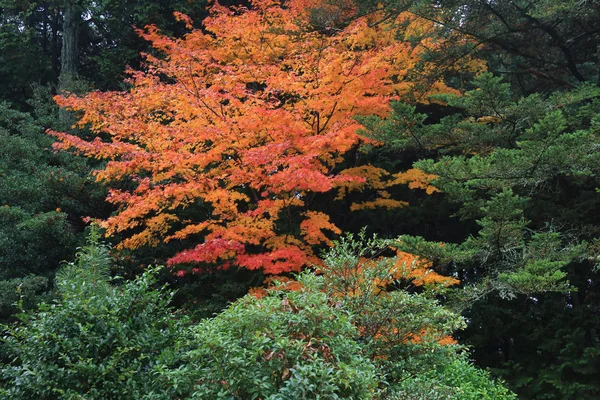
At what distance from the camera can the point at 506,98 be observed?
7074mm

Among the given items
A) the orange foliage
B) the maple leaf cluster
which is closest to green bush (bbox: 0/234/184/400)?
the orange foliage

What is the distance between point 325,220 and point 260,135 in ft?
5.85

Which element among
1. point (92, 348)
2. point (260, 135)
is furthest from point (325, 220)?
point (92, 348)

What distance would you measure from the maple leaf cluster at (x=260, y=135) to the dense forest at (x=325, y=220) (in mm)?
52

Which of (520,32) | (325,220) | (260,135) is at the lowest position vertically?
(325,220)

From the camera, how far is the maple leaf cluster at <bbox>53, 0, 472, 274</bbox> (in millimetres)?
7168

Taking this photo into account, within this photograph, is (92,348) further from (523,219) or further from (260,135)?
(523,219)

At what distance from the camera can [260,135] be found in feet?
24.9

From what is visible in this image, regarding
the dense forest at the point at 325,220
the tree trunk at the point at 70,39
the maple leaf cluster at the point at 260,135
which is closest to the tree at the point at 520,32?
the dense forest at the point at 325,220

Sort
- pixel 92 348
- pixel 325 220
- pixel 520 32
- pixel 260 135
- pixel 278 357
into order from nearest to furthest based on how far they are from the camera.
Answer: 1. pixel 278 357
2. pixel 92 348
3. pixel 260 135
4. pixel 325 220
5. pixel 520 32

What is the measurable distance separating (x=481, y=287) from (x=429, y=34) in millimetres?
4489

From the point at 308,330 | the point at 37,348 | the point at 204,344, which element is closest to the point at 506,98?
the point at 308,330

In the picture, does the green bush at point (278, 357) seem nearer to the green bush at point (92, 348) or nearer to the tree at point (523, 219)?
the green bush at point (92, 348)

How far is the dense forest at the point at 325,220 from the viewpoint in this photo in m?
3.64
